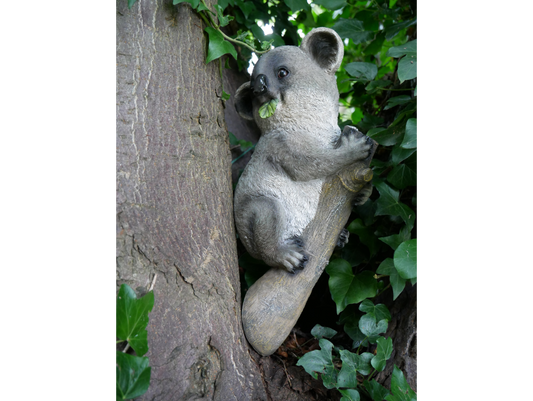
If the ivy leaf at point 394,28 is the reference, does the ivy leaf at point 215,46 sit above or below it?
below

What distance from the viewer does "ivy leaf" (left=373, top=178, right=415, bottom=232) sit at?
1676 mm

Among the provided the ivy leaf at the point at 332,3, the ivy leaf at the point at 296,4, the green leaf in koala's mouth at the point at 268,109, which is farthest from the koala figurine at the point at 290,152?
the ivy leaf at the point at 332,3

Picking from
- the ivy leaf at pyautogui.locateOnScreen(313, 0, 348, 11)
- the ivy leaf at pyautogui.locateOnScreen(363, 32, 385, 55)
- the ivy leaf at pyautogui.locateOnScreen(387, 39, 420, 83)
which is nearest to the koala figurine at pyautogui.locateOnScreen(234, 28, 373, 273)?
the ivy leaf at pyautogui.locateOnScreen(387, 39, 420, 83)

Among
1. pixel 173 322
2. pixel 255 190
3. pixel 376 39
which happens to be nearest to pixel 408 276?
pixel 255 190

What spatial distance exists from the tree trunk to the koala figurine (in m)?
0.12

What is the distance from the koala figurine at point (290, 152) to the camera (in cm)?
150

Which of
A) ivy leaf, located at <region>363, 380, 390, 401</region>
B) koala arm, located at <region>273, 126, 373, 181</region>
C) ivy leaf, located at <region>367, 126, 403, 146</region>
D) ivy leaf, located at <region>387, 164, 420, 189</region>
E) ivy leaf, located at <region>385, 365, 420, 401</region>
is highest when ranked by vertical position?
ivy leaf, located at <region>367, 126, 403, 146</region>

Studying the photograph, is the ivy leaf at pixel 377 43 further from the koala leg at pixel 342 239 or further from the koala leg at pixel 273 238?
the koala leg at pixel 273 238

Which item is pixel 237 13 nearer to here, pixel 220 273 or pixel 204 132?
pixel 204 132

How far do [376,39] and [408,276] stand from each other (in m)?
1.37

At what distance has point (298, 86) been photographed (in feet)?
5.16

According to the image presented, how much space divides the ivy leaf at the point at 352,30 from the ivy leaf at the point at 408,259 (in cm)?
117

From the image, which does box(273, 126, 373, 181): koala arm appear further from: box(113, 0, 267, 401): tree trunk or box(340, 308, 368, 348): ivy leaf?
box(340, 308, 368, 348): ivy leaf

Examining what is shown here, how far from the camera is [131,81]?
1.40m
